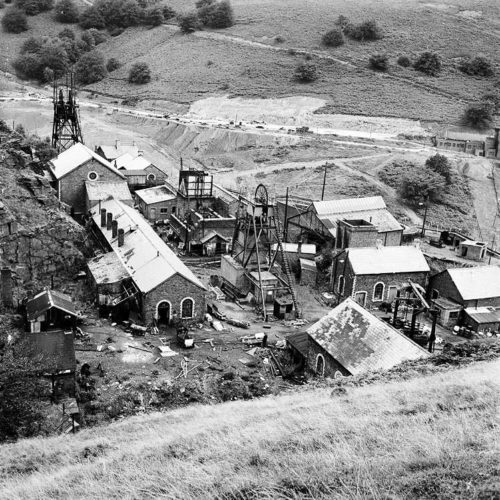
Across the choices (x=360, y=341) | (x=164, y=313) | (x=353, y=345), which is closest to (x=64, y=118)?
(x=164, y=313)

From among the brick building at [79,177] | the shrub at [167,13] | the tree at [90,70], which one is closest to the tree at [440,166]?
the brick building at [79,177]

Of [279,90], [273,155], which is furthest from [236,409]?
[279,90]

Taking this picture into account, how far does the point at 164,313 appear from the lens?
31.2 m

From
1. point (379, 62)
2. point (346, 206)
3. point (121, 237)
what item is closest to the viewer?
point (121, 237)

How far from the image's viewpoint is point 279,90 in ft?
323

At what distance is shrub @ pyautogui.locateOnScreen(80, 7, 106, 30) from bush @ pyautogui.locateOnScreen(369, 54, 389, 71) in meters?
70.8

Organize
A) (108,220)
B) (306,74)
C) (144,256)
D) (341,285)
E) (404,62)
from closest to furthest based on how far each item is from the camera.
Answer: (144,256) < (341,285) < (108,220) < (306,74) < (404,62)

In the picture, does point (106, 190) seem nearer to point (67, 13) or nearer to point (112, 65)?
point (112, 65)

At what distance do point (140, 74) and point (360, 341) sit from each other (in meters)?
94.9

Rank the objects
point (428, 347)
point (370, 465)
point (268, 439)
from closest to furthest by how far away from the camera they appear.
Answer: point (370, 465), point (268, 439), point (428, 347)

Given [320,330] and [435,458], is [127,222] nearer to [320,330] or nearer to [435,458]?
[320,330]

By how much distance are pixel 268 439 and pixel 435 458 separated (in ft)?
10.5

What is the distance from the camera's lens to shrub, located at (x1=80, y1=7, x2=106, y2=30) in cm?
14438

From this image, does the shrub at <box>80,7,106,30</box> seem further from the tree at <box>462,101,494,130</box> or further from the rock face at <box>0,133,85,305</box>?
the rock face at <box>0,133,85,305</box>
